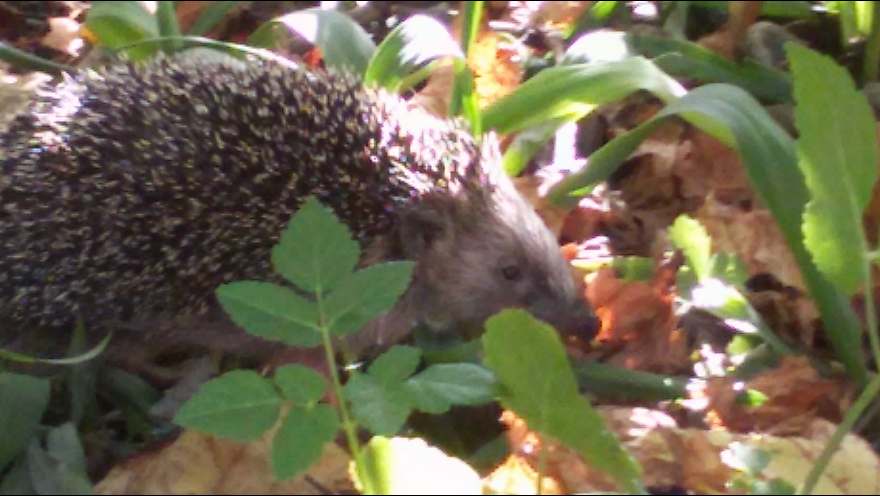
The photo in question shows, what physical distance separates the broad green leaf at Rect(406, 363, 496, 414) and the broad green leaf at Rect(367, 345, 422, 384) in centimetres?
4

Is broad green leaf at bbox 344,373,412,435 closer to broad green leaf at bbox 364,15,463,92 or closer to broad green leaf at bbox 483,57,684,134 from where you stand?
broad green leaf at bbox 483,57,684,134

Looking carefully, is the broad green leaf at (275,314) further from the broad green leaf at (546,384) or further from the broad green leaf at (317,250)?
the broad green leaf at (546,384)

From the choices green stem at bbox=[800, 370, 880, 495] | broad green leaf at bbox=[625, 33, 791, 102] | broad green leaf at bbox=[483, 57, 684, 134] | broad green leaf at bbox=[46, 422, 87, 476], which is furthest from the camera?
broad green leaf at bbox=[625, 33, 791, 102]

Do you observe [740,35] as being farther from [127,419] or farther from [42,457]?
[42,457]

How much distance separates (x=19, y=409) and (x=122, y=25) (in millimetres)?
2141

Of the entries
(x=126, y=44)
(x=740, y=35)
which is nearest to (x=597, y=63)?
(x=740, y=35)

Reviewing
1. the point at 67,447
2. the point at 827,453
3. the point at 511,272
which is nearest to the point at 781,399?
the point at 827,453

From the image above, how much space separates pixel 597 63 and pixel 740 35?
1093 millimetres

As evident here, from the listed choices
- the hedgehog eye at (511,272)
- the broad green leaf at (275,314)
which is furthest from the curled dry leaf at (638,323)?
the broad green leaf at (275,314)

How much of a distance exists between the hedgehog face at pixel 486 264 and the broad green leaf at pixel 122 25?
60.2 inches

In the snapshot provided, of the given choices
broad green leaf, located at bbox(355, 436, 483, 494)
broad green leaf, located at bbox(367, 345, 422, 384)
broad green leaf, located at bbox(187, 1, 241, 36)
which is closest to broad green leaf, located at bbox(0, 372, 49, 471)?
broad green leaf, located at bbox(355, 436, 483, 494)

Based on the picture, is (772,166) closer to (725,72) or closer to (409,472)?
(725,72)

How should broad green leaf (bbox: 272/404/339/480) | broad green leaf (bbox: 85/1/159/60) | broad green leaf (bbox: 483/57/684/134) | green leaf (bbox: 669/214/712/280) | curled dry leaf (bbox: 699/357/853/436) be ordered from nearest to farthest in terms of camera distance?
broad green leaf (bbox: 272/404/339/480), curled dry leaf (bbox: 699/357/853/436), green leaf (bbox: 669/214/712/280), broad green leaf (bbox: 483/57/684/134), broad green leaf (bbox: 85/1/159/60)

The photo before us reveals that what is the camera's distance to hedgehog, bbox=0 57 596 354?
3525mm
